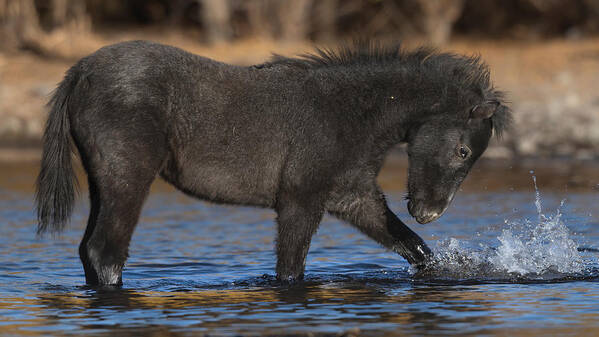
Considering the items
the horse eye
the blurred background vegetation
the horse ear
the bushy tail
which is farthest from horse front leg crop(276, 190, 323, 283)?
the blurred background vegetation

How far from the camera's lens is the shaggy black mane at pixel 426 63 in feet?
27.2

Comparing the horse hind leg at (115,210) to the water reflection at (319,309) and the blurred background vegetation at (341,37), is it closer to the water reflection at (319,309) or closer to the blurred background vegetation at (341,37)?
the water reflection at (319,309)

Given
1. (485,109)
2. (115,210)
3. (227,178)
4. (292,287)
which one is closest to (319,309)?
(292,287)

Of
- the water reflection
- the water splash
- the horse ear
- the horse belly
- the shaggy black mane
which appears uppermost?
the shaggy black mane

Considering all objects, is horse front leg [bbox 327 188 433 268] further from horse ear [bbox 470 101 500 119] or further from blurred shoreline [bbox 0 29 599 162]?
blurred shoreline [bbox 0 29 599 162]

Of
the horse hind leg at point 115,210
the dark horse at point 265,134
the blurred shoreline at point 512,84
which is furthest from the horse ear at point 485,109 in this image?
the blurred shoreline at point 512,84

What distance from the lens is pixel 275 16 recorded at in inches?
866

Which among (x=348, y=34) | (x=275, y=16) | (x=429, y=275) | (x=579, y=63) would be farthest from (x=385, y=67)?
(x=348, y=34)

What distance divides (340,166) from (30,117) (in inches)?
482

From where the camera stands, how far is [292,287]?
26.3 ft

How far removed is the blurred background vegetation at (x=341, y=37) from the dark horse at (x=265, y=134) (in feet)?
28.7

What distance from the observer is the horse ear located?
7.96m

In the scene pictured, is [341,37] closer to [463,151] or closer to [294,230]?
[463,151]

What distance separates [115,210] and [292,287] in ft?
4.45
